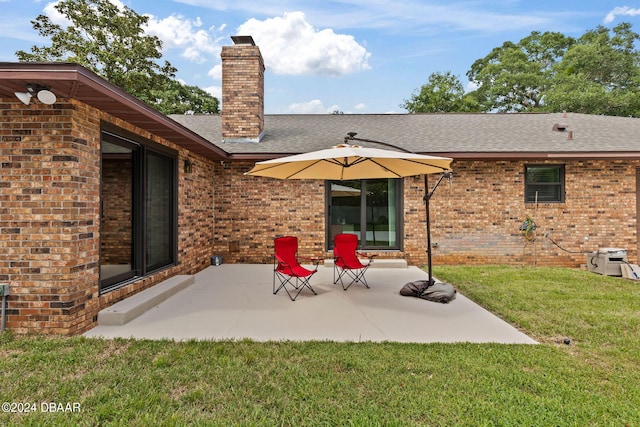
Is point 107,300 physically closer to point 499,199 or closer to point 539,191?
point 499,199

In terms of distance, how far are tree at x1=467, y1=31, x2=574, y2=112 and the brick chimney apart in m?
23.4

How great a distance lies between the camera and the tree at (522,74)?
24.7m

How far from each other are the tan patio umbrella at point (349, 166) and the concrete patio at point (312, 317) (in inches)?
43.1

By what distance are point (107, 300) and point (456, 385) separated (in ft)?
13.7

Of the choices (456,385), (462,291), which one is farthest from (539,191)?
(456,385)

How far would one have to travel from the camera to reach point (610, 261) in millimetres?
7273

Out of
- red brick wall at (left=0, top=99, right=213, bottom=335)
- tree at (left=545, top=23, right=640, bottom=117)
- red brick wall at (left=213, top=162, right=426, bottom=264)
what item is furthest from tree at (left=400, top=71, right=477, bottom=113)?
red brick wall at (left=0, top=99, right=213, bottom=335)

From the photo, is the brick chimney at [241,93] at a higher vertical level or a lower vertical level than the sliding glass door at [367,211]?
higher

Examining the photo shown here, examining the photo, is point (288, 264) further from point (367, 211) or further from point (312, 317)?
point (367, 211)

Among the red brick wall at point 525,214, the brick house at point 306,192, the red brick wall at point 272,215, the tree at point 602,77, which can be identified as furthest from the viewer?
the tree at point 602,77

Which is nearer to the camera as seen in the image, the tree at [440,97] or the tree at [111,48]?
the tree at [111,48]

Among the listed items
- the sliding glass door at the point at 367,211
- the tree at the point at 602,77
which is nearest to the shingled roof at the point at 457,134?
the sliding glass door at the point at 367,211

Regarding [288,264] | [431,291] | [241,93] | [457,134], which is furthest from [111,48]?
[431,291]

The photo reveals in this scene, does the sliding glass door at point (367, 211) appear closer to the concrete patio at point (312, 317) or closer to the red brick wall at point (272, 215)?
the red brick wall at point (272, 215)
